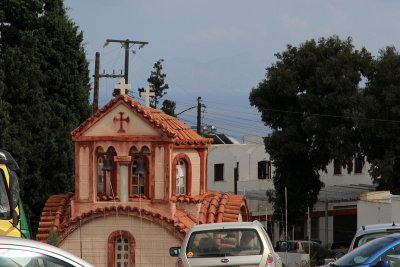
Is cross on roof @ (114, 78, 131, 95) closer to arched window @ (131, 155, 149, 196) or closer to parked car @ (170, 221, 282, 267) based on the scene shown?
arched window @ (131, 155, 149, 196)

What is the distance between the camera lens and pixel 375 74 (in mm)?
45156

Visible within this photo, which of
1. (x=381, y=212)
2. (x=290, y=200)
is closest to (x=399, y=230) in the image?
(x=381, y=212)

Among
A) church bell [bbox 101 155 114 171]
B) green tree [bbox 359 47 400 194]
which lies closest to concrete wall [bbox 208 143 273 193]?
green tree [bbox 359 47 400 194]

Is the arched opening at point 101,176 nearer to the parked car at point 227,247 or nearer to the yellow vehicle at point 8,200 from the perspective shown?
the yellow vehicle at point 8,200

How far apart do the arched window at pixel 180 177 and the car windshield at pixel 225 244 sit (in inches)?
561

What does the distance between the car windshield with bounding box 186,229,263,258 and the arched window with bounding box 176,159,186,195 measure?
46.8 ft

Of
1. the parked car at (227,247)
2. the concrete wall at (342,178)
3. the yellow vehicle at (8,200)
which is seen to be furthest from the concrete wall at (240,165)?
the parked car at (227,247)

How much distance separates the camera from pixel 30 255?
763cm

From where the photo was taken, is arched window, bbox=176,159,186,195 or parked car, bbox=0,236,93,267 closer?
parked car, bbox=0,236,93,267

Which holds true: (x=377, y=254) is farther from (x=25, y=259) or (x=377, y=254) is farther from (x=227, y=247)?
(x=25, y=259)

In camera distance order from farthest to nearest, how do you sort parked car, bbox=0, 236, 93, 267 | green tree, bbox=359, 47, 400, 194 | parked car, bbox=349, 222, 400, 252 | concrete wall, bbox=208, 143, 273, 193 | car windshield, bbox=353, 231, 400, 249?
1. concrete wall, bbox=208, 143, 273, 193
2. green tree, bbox=359, 47, 400, 194
3. car windshield, bbox=353, 231, 400, 249
4. parked car, bbox=349, 222, 400, 252
5. parked car, bbox=0, 236, 93, 267

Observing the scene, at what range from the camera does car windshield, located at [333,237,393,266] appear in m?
13.2

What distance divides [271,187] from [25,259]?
2183 inches

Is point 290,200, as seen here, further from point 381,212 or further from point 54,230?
point 54,230
